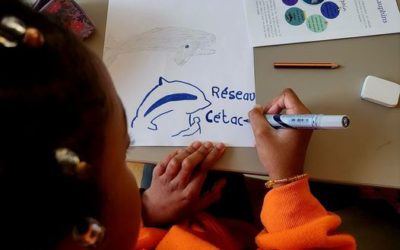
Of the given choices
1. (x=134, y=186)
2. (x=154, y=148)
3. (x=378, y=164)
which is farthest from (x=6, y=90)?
(x=378, y=164)

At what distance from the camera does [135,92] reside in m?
0.67

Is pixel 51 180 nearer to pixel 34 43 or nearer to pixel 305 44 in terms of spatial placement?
pixel 34 43

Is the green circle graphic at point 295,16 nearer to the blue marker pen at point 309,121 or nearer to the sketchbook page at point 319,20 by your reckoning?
the sketchbook page at point 319,20

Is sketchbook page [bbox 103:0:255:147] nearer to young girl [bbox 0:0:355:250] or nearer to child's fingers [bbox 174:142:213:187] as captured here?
child's fingers [bbox 174:142:213:187]

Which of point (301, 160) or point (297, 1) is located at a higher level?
point (297, 1)

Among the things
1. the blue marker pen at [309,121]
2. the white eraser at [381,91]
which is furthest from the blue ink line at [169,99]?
the white eraser at [381,91]

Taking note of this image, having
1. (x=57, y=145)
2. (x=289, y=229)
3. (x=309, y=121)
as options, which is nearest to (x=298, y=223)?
(x=289, y=229)

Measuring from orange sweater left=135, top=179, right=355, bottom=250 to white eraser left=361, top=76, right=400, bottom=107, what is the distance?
15 cm

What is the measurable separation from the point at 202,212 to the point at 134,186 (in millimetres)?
266

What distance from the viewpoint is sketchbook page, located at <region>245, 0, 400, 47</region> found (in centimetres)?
65

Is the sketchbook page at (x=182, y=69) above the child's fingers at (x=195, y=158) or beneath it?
above

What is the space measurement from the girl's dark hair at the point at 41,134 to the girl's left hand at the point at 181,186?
28 cm

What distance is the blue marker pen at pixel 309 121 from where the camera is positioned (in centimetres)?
52

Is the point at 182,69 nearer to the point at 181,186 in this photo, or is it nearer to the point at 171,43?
the point at 171,43
